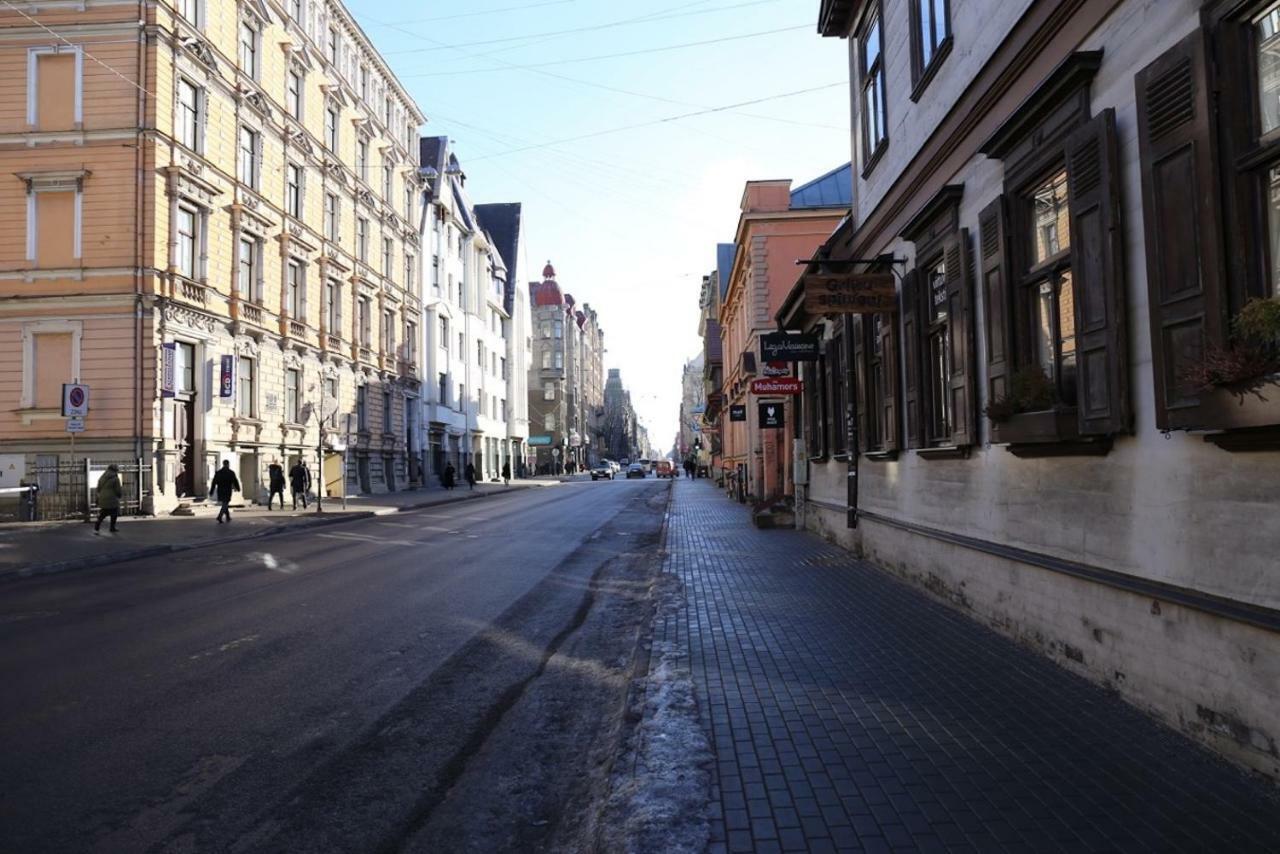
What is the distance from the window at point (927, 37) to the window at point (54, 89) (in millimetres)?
23985

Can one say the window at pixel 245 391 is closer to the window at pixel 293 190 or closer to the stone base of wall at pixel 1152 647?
the window at pixel 293 190

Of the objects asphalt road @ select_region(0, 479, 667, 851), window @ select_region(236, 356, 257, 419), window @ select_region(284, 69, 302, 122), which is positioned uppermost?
window @ select_region(284, 69, 302, 122)

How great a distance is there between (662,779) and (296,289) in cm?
3403

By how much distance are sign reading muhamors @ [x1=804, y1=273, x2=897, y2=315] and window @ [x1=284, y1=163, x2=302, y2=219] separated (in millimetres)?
27787

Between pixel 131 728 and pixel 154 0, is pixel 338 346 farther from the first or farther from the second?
pixel 131 728

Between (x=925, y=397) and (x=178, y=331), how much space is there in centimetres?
2299

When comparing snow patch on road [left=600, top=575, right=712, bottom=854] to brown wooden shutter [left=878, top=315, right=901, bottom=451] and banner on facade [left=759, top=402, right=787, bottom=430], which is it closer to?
brown wooden shutter [left=878, top=315, right=901, bottom=451]

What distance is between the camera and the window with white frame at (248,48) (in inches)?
1173

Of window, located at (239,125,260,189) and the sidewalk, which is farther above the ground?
window, located at (239,125,260,189)

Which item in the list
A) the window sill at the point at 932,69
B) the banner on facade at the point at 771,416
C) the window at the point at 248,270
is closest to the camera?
the window sill at the point at 932,69

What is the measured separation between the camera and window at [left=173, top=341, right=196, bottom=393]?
1024 inches

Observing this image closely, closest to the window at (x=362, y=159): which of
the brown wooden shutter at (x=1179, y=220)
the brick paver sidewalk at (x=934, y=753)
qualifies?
the brick paver sidewalk at (x=934, y=753)

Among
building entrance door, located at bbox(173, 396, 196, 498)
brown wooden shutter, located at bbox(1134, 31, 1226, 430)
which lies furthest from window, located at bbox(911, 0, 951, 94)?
building entrance door, located at bbox(173, 396, 196, 498)

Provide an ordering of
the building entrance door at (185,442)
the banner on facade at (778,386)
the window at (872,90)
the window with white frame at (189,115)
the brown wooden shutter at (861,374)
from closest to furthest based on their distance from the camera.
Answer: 1. the window at (872,90)
2. the brown wooden shutter at (861,374)
3. the banner on facade at (778,386)
4. the building entrance door at (185,442)
5. the window with white frame at (189,115)
